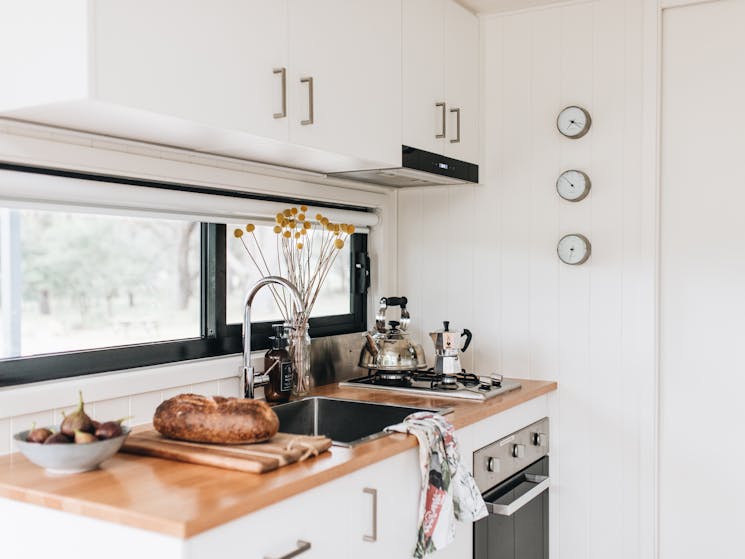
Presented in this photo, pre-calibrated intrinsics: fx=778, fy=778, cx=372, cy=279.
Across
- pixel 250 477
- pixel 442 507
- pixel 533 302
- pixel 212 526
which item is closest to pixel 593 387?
pixel 533 302

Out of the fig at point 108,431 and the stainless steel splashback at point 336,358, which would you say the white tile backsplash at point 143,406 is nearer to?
the fig at point 108,431

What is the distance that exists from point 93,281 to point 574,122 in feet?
5.82

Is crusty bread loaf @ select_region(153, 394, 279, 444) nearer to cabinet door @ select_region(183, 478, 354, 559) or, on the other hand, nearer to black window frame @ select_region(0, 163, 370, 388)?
cabinet door @ select_region(183, 478, 354, 559)

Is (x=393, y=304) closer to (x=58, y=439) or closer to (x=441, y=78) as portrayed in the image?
(x=441, y=78)

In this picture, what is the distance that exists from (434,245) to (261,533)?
1.88 metres

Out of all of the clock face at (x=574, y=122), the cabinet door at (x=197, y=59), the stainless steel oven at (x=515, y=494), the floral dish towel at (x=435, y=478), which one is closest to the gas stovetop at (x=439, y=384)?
the stainless steel oven at (x=515, y=494)

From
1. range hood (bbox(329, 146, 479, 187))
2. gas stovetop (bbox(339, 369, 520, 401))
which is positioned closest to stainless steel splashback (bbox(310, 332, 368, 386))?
gas stovetop (bbox(339, 369, 520, 401))

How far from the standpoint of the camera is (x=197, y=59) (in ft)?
5.65

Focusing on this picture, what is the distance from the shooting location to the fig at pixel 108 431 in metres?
1.58

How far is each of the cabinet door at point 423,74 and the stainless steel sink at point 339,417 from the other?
866mm

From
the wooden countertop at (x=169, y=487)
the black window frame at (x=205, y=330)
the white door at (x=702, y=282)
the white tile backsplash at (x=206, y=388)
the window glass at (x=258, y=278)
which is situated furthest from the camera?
the white door at (x=702, y=282)

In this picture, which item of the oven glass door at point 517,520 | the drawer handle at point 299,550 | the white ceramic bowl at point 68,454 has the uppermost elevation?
the white ceramic bowl at point 68,454

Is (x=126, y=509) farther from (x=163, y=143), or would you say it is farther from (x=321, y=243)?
(x=321, y=243)

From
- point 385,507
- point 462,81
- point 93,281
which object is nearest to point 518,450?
point 385,507
